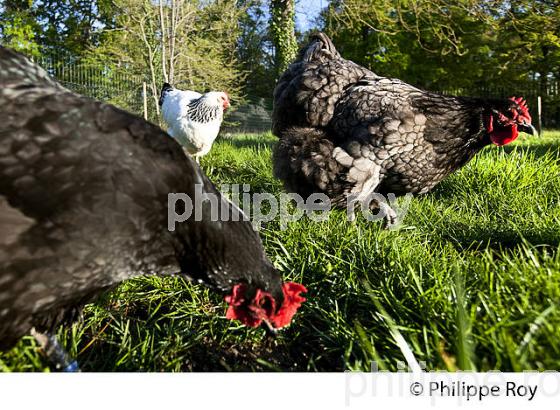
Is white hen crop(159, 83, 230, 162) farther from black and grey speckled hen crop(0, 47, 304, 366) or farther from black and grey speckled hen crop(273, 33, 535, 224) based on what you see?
black and grey speckled hen crop(0, 47, 304, 366)

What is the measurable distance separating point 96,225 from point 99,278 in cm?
20

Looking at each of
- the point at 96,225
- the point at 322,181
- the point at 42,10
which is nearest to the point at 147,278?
the point at 96,225

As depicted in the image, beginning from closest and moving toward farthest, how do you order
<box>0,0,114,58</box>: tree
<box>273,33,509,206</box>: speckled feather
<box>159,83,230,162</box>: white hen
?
1. <box>273,33,509,206</box>: speckled feather
2. <box>159,83,230,162</box>: white hen
3. <box>0,0,114,58</box>: tree

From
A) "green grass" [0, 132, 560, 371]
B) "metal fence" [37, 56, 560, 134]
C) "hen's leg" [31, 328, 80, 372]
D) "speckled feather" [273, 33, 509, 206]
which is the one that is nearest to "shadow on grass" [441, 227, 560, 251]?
"green grass" [0, 132, 560, 371]

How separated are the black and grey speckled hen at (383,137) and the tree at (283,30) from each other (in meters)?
5.69

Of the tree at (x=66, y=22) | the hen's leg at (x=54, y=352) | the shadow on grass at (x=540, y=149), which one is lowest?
the hen's leg at (x=54, y=352)

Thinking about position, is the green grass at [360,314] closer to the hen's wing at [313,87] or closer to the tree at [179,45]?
the hen's wing at [313,87]

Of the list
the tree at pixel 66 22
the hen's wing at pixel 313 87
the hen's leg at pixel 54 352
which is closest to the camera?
the hen's leg at pixel 54 352

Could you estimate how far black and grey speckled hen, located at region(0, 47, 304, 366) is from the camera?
1.13 meters

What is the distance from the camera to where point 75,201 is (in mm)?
1133

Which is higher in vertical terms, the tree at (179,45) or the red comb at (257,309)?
the tree at (179,45)

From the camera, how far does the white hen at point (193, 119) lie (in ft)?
19.6

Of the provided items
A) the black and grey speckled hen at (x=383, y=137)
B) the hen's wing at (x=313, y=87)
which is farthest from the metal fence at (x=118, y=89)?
the black and grey speckled hen at (x=383, y=137)

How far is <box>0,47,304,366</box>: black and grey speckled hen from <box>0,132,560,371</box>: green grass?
40cm
